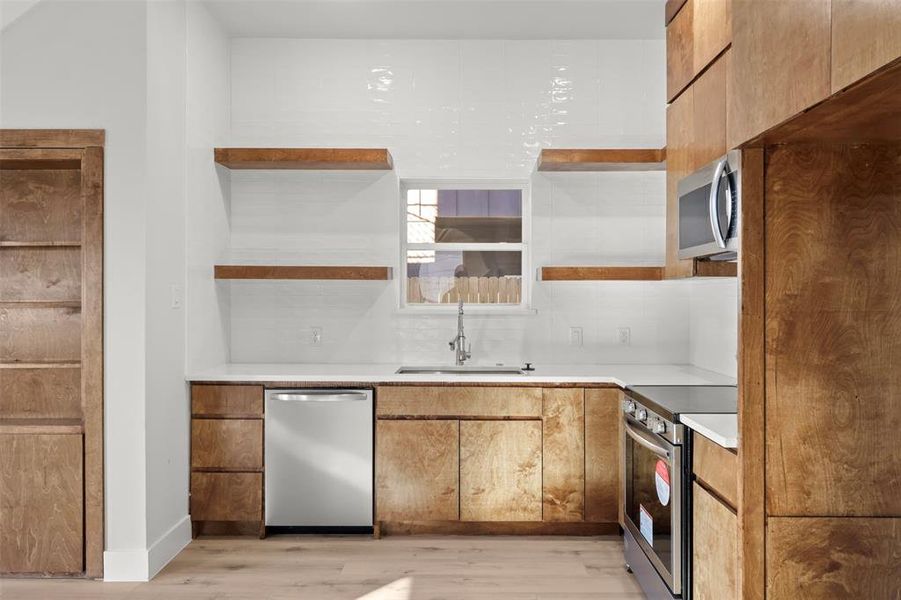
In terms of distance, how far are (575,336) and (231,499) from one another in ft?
7.17

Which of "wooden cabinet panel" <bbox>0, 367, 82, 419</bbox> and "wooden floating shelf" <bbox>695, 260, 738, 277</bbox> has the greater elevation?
"wooden floating shelf" <bbox>695, 260, 738, 277</bbox>

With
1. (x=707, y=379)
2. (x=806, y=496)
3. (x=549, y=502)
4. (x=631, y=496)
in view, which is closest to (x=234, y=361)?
(x=549, y=502)

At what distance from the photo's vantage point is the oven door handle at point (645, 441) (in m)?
2.30

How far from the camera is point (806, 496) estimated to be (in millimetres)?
1708

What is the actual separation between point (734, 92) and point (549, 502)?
2.31 meters

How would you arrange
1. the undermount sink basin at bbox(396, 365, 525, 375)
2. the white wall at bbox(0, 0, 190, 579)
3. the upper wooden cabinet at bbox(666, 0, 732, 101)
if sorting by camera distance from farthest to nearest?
the undermount sink basin at bbox(396, 365, 525, 375) < the white wall at bbox(0, 0, 190, 579) < the upper wooden cabinet at bbox(666, 0, 732, 101)

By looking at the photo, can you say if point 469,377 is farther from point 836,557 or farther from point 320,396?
point 836,557

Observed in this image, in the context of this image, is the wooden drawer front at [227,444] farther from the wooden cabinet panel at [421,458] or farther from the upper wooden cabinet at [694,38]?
the upper wooden cabinet at [694,38]

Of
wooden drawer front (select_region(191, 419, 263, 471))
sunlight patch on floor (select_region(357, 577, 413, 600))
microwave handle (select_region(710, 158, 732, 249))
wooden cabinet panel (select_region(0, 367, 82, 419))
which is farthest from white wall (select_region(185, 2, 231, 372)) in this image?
microwave handle (select_region(710, 158, 732, 249))

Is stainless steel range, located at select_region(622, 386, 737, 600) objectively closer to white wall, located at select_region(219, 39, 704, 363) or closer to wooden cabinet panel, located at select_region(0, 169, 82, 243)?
white wall, located at select_region(219, 39, 704, 363)

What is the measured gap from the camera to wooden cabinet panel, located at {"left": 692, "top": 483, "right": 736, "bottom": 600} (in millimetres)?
1829

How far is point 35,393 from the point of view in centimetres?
305

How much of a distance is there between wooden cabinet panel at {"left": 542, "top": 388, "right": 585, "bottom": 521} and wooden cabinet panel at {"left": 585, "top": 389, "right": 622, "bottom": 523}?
4 cm

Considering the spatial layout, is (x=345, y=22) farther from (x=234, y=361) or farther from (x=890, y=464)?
(x=890, y=464)
